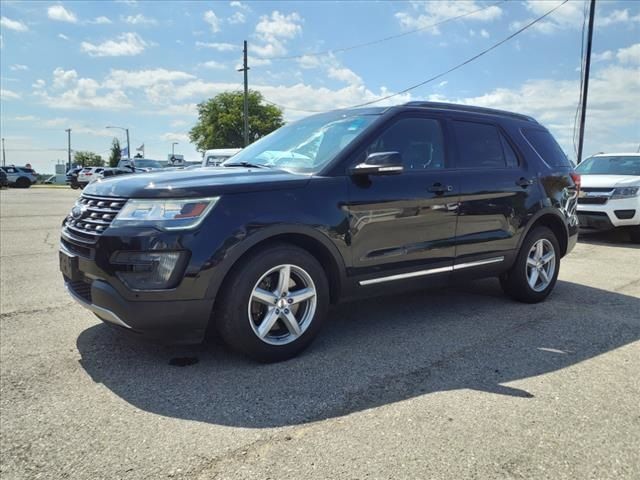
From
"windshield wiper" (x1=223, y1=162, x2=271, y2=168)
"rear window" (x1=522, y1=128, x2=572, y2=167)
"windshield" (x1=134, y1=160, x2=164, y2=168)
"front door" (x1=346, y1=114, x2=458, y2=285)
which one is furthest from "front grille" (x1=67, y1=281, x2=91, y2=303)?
"windshield" (x1=134, y1=160, x2=164, y2=168)

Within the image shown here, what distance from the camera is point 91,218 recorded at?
10.8 feet

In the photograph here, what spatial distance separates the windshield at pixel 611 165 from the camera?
10492 mm

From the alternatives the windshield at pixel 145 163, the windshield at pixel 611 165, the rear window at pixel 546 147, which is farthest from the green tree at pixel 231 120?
the rear window at pixel 546 147

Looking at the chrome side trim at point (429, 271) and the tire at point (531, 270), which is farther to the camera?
the tire at point (531, 270)

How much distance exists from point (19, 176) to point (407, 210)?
4184cm

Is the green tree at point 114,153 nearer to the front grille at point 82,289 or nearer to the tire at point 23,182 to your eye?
the tire at point 23,182

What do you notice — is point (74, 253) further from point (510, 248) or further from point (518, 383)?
point (510, 248)

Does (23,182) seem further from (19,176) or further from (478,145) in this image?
(478,145)

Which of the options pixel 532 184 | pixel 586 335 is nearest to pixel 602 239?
pixel 532 184

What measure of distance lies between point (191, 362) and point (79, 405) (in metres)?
0.76

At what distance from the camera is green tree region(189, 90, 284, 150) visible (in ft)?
192

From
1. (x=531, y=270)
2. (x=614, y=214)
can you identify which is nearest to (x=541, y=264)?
(x=531, y=270)

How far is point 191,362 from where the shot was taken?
3.44 meters

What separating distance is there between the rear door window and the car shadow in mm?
1392
